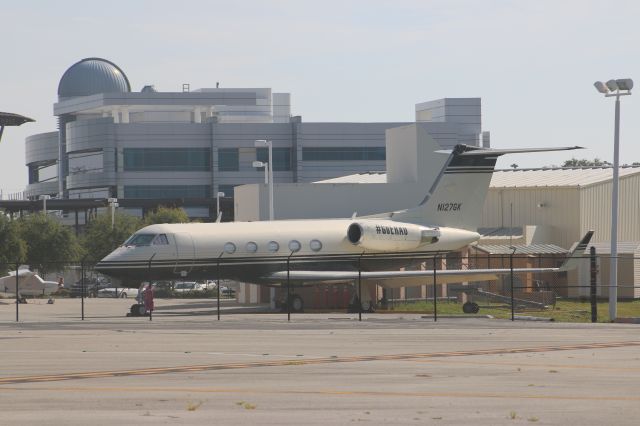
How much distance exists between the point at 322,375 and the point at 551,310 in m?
32.2

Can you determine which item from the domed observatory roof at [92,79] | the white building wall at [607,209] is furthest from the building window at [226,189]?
the white building wall at [607,209]

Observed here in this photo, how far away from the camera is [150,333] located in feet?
105

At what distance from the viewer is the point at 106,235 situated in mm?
92000

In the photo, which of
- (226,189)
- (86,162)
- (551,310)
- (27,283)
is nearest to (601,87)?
(551,310)

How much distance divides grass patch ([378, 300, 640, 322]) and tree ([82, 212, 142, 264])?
40181 mm

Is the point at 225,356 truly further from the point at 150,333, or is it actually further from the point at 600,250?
the point at 600,250

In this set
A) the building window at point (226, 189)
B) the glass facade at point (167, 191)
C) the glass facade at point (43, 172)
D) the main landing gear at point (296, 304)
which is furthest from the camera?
the glass facade at point (43, 172)

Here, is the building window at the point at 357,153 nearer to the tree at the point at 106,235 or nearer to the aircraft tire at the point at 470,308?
the tree at the point at 106,235

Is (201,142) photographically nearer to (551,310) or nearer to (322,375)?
(551,310)

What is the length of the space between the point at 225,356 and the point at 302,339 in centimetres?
547

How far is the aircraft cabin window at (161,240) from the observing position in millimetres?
46875

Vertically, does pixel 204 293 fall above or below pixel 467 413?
below

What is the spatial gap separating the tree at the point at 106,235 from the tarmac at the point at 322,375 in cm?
5723

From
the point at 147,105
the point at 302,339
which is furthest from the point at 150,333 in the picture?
the point at 147,105
